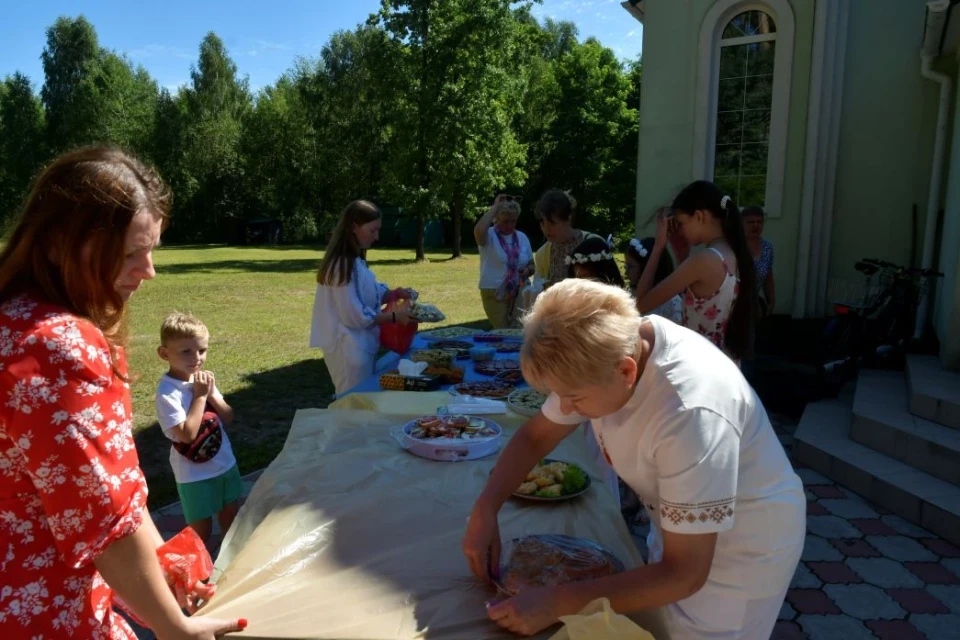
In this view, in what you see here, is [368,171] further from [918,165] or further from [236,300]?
[918,165]

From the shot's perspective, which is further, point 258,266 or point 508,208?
point 258,266

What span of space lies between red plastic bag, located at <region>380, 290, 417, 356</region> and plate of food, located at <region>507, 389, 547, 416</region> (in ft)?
3.87

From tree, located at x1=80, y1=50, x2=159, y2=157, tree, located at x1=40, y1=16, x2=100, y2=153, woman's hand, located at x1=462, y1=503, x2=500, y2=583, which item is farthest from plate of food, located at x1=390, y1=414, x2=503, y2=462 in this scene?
tree, located at x1=40, y1=16, x2=100, y2=153

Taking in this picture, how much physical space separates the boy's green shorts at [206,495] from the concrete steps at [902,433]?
13.8 feet

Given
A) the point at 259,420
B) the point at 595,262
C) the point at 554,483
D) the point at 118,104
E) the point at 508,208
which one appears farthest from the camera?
the point at 118,104

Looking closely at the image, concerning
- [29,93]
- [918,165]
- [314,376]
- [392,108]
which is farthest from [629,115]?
[29,93]

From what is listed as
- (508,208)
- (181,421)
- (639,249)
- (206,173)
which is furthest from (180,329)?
(206,173)

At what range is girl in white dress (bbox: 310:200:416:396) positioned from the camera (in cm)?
387

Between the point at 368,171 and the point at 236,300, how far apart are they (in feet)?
48.1

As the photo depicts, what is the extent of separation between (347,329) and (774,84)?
20.6ft

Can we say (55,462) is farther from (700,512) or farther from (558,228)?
(558,228)

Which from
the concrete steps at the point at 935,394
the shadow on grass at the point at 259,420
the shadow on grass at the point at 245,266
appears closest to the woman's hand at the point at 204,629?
the shadow on grass at the point at 259,420

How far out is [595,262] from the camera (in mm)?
3246

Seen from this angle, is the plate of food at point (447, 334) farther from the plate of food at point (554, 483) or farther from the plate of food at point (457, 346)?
the plate of food at point (554, 483)
